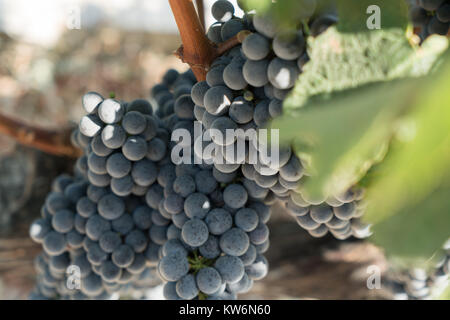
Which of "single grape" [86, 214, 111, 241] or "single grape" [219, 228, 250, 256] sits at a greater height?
"single grape" [86, 214, 111, 241]

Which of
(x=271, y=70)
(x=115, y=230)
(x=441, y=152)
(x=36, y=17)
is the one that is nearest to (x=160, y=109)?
(x=115, y=230)

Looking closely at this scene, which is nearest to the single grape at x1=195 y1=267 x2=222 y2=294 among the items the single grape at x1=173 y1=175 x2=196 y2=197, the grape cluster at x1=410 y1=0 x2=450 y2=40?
the single grape at x1=173 y1=175 x2=196 y2=197

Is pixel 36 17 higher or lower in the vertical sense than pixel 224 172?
higher

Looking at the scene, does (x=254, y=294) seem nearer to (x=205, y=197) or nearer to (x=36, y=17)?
(x=205, y=197)

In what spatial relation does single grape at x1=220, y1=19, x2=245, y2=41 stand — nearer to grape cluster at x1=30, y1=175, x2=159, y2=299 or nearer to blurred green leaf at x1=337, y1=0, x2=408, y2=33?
blurred green leaf at x1=337, y1=0, x2=408, y2=33

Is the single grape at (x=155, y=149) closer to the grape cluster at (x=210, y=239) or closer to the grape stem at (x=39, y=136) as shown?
the grape cluster at (x=210, y=239)

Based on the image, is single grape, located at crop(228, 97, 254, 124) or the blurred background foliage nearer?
the blurred background foliage

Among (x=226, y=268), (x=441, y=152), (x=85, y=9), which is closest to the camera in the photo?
(x=441, y=152)
